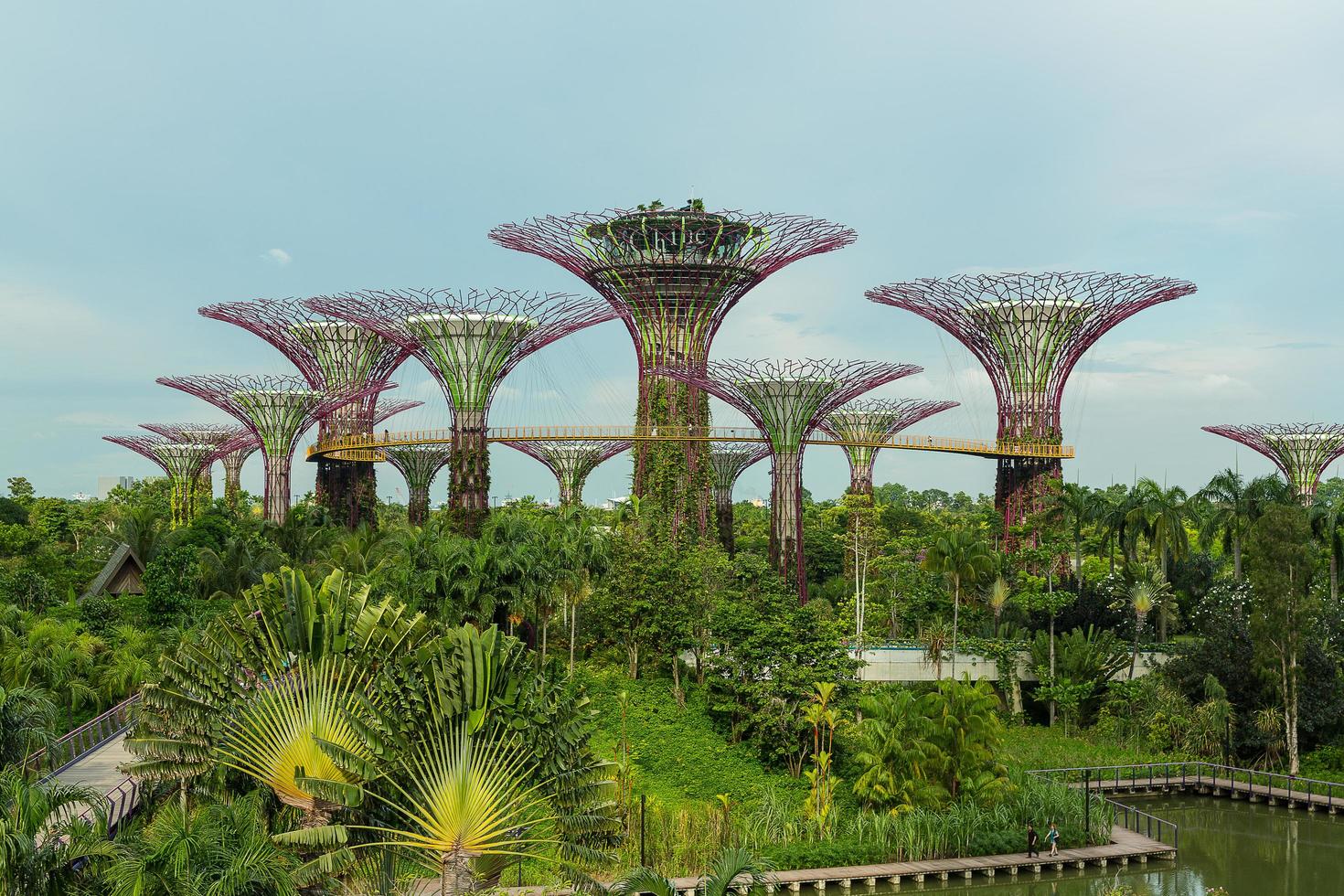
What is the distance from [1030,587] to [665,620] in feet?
37.3

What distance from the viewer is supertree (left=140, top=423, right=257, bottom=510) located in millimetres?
79938

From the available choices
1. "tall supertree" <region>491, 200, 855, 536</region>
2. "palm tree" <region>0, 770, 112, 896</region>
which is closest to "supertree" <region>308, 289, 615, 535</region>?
"tall supertree" <region>491, 200, 855, 536</region>

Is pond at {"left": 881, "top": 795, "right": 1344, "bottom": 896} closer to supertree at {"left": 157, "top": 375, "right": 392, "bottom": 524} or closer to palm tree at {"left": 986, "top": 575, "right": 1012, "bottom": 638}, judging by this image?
palm tree at {"left": 986, "top": 575, "right": 1012, "bottom": 638}

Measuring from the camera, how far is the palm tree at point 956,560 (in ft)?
117

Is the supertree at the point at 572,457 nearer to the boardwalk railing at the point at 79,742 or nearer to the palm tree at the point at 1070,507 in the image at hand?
the palm tree at the point at 1070,507

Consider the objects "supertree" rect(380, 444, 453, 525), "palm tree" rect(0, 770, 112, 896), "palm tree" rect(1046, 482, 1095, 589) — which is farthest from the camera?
"supertree" rect(380, 444, 453, 525)

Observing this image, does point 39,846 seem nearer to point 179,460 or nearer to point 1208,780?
point 1208,780

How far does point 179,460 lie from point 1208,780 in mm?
67999

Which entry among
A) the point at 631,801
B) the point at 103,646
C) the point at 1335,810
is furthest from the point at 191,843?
the point at 1335,810

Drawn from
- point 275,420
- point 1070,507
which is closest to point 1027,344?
point 1070,507

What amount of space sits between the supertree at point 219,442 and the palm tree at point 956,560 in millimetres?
53774

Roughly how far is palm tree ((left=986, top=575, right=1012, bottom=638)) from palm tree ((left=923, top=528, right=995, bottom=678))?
0.89m

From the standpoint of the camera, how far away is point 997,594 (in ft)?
122

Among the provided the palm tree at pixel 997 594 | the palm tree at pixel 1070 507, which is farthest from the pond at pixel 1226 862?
the palm tree at pixel 1070 507
